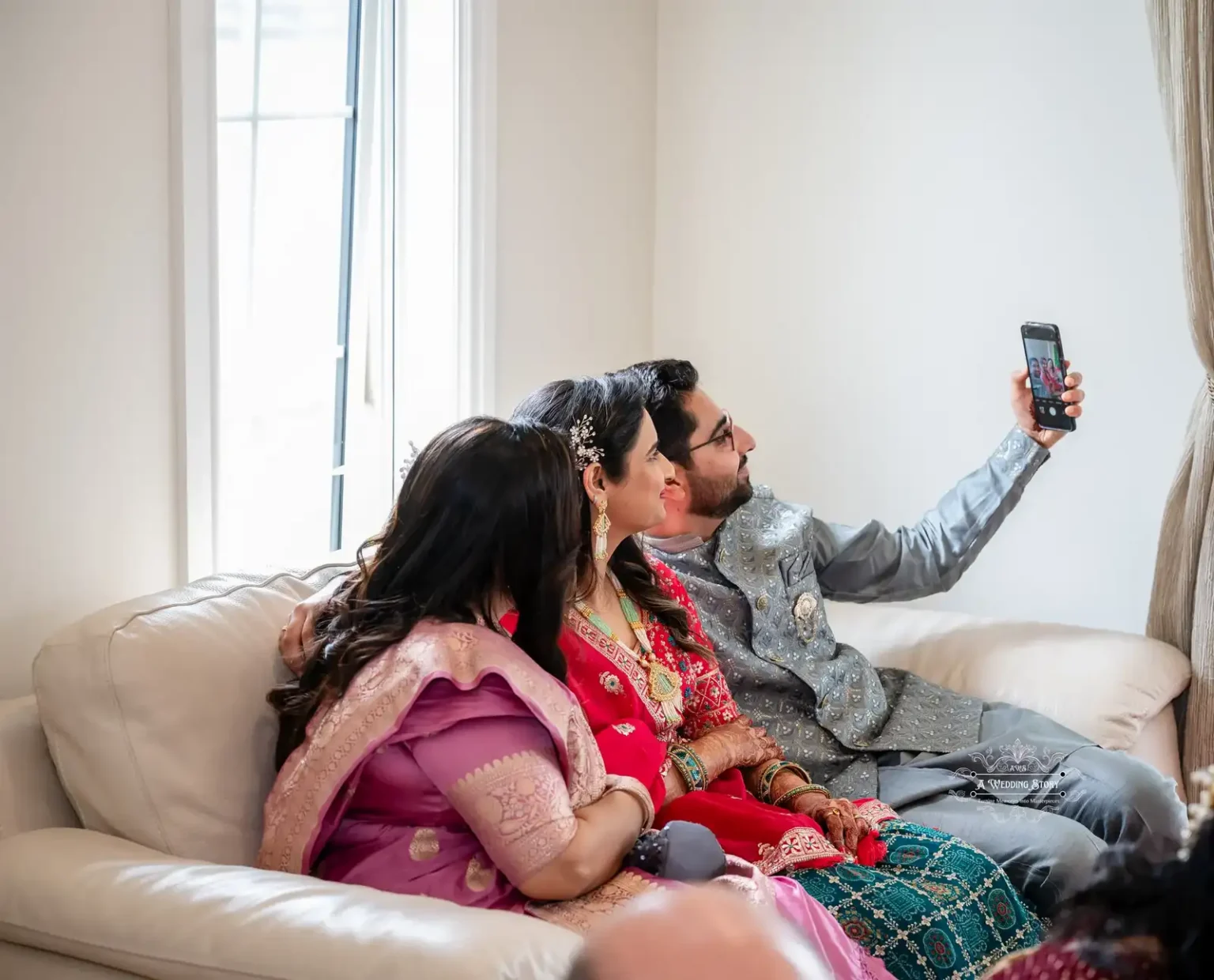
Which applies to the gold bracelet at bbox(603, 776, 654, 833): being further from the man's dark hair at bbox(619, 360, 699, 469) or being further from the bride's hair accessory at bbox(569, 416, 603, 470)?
the man's dark hair at bbox(619, 360, 699, 469)

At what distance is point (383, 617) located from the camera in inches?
61.9

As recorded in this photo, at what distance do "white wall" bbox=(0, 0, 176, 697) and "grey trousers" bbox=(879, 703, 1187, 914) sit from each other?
50.9 inches

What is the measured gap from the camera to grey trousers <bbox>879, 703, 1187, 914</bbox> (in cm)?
197

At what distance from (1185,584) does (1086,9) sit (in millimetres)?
1318

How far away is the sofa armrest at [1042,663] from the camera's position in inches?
93.7

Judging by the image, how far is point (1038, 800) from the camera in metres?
2.17

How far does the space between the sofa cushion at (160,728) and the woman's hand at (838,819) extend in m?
0.80

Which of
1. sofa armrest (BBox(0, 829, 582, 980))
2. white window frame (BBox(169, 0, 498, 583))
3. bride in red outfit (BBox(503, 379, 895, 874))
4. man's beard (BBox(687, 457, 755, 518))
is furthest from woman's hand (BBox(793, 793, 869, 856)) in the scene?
white window frame (BBox(169, 0, 498, 583))

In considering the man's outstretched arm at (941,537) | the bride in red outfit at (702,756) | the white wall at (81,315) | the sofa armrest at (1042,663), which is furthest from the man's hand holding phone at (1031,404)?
the white wall at (81,315)

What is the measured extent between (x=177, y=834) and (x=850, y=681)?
1252 millimetres

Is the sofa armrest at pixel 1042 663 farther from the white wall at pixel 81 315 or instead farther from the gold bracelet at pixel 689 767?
the white wall at pixel 81 315

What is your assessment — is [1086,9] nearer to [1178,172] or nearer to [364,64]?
[1178,172]

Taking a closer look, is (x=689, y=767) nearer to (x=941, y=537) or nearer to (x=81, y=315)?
(x=941, y=537)

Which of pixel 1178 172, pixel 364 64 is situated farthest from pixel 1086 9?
pixel 364 64
